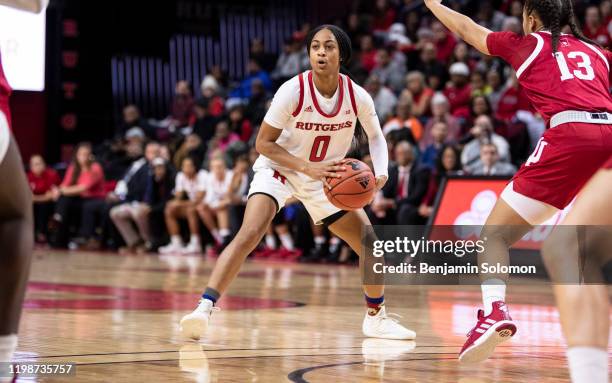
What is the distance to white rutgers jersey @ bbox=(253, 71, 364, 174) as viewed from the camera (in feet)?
19.9

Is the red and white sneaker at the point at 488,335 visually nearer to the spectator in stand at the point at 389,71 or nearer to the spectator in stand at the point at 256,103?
the spectator in stand at the point at 389,71

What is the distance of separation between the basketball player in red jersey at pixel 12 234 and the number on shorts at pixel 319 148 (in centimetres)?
314

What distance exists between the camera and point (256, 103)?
17.3 m

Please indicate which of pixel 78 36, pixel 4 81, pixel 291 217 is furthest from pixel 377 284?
pixel 78 36

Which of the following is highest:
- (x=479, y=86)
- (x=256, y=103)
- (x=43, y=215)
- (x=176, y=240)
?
(x=256, y=103)

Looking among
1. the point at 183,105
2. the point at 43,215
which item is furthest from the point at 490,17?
the point at 43,215

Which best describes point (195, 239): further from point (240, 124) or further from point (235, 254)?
point (235, 254)

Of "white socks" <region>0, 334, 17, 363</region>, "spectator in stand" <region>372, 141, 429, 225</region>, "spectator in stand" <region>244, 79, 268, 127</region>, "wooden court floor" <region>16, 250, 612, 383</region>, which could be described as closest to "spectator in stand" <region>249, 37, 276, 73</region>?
"spectator in stand" <region>244, 79, 268, 127</region>

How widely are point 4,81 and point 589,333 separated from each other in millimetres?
2061

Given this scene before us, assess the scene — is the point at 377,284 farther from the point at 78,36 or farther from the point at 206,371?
the point at 78,36

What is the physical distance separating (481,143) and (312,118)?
21.9 ft

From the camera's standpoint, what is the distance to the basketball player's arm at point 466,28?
5074mm

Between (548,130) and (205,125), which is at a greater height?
(205,125)

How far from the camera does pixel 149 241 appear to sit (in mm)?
16984
